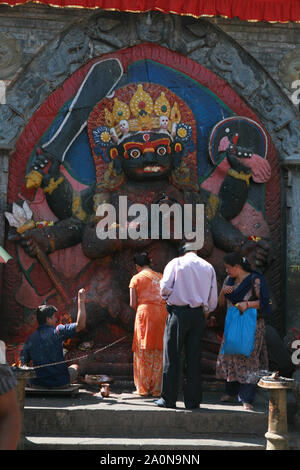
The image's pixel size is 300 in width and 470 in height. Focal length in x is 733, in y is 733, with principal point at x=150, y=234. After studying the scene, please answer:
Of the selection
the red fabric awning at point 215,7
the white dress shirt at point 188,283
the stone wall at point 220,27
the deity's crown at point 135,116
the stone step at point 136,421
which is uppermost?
the red fabric awning at point 215,7

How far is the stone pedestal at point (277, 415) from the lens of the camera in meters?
6.04

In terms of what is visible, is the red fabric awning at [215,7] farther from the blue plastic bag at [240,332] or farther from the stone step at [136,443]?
the stone step at [136,443]

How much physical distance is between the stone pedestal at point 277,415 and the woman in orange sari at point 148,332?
1628mm

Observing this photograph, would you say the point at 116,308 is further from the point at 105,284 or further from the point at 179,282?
the point at 179,282

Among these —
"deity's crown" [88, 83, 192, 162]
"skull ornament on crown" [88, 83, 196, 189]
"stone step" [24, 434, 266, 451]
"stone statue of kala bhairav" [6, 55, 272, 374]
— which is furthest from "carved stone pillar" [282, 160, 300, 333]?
"stone step" [24, 434, 266, 451]

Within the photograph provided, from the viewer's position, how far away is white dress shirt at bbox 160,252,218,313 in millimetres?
6875

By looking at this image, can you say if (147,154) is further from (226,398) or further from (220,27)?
(226,398)

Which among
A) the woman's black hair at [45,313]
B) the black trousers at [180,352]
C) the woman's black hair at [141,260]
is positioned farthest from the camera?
the woman's black hair at [141,260]

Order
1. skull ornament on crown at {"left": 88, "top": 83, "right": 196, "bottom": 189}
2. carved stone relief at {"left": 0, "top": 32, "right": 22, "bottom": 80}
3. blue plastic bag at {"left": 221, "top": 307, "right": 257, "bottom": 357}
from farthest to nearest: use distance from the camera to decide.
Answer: carved stone relief at {"left": 0, "top": 32, "right": 22, "bottom": 80} → skull ornament on crown at {"left": 88, "top": 83, "right": 196, "bottom": 189} → blue plastic bag at {"left": 221, "top": 307, "right": 257, "bottom": 357}

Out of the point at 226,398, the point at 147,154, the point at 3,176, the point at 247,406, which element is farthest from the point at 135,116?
the point at 247,406

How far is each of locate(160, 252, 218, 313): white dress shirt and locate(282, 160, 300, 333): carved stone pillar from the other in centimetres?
230

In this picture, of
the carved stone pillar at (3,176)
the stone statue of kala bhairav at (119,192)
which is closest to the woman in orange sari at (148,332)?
the stone statue of kala bhairav at (119,192)

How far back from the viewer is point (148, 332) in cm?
746

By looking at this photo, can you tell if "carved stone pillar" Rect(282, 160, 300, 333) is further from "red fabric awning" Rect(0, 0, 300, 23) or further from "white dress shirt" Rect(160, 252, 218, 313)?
"white dress shirt" Rect(160, 252, 218, 313)
